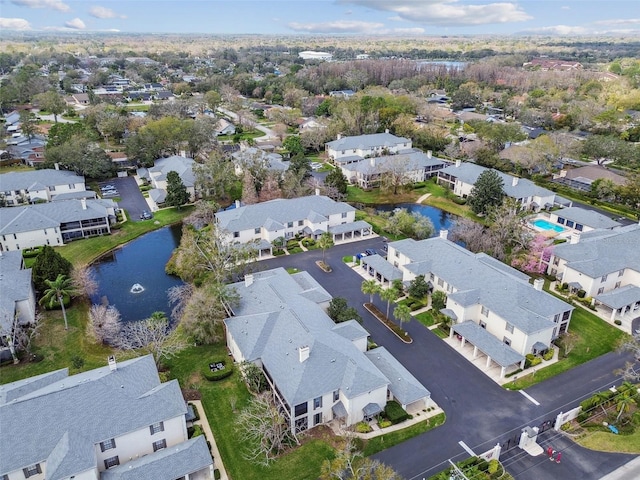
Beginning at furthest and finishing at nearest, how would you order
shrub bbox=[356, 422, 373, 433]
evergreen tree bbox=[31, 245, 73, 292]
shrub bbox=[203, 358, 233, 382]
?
1. evergreen tree bbox=[31, 245, 73, 292]
2. shrub bbox=[203, 358, 233, 382]
3. shrub bbox=[356, 422, 373, 433]

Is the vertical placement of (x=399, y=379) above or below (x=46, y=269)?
below

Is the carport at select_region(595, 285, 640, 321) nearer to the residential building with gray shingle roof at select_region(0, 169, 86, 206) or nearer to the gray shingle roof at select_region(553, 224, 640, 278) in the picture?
the gray shingle roof at select_region(553, 224, 640, 278)

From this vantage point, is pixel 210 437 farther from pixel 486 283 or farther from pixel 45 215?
pixel 45 215

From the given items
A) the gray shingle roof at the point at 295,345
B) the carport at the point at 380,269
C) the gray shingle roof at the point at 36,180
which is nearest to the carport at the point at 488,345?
the carport at the point at 380,269

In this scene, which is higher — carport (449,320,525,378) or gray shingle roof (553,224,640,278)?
gray shingle roof (553,224,640,278)

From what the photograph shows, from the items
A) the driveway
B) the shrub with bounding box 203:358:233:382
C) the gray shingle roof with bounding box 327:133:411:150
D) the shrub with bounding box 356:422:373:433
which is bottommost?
the shrub with bounding box 203:358:233:382

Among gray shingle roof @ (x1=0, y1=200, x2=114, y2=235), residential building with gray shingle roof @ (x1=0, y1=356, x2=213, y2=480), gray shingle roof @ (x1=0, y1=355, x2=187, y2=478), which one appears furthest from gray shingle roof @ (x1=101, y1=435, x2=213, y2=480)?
gray shingle roof @ (x1=0, y1=200, x2=114, y2=235)

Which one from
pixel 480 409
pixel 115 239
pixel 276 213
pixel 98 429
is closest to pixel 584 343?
pixel 480 409

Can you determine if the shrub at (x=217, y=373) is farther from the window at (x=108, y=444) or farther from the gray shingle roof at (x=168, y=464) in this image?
the window at (x=108, y=444)
